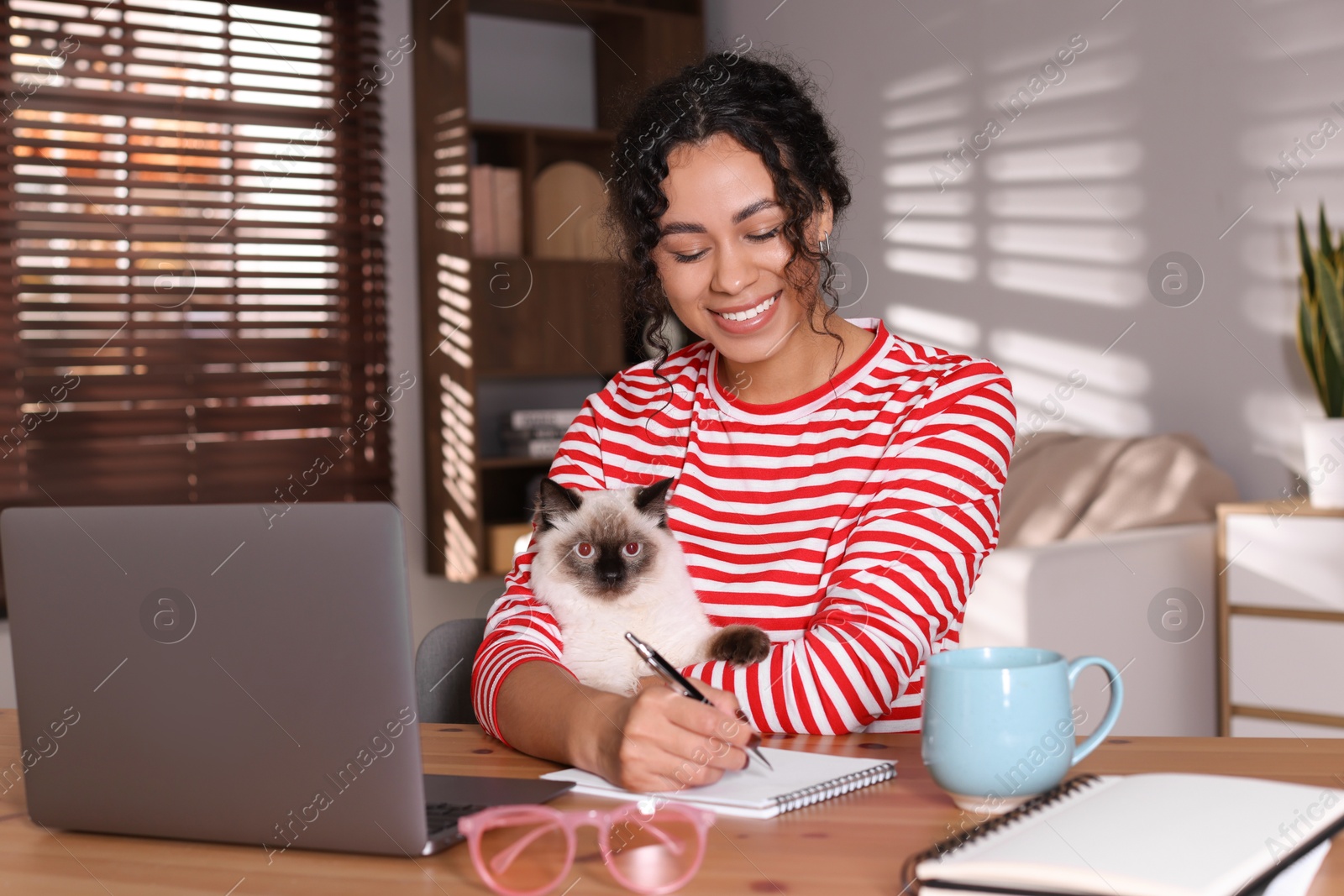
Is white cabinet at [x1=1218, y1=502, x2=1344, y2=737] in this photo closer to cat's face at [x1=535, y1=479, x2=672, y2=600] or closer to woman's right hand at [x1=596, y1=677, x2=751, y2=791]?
cat's face at [x1=535, y1=479, x2=672, y2=600]

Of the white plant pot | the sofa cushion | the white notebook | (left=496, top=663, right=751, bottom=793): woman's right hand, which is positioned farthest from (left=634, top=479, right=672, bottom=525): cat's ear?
the white plant pot

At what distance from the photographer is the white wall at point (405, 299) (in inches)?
160

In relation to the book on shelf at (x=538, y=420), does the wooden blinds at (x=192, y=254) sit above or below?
above

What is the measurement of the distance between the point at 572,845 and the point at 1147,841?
350mm

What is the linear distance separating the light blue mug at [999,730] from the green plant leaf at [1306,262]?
90.7 inches

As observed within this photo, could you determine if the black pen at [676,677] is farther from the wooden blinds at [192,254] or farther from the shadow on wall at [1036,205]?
the wooden blinds at [192,254]

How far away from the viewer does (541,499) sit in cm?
139

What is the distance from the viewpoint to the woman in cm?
118

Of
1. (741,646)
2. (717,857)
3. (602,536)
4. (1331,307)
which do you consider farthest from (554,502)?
(1331,307)

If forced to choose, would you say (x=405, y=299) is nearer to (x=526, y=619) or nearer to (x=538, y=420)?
(x=538, y=420)

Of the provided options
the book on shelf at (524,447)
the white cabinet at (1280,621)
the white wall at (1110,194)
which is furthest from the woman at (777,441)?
the book on shelf at (524,447)

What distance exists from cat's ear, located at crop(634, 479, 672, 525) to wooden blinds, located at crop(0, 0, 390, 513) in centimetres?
274

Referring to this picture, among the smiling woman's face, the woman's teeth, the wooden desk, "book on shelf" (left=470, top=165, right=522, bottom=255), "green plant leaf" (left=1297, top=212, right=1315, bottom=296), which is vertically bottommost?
the wooden desk

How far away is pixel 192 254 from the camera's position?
147 inches
